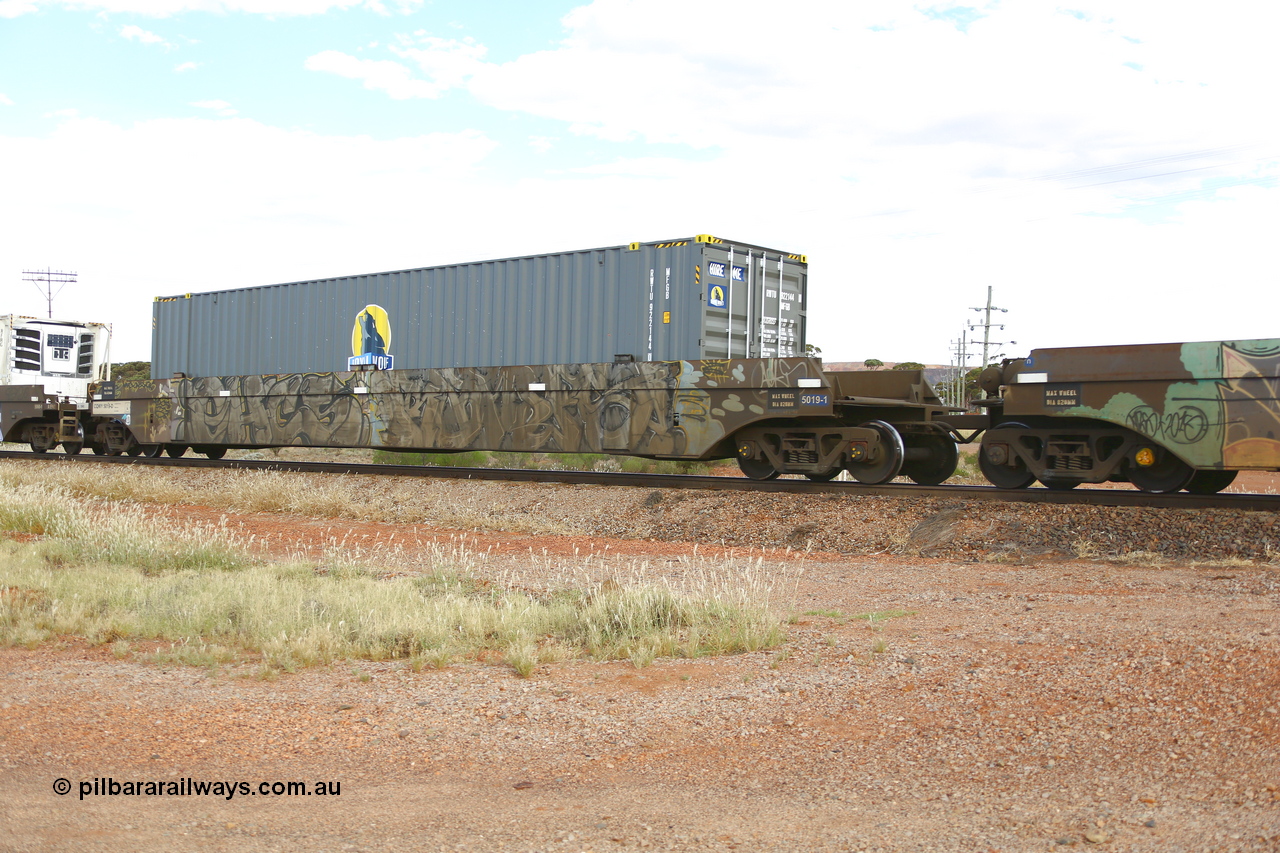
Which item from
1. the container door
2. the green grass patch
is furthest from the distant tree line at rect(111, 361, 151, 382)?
the container door

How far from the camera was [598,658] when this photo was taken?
20.0ft

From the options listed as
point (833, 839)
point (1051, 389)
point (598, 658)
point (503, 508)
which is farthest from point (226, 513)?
point (833, 839)

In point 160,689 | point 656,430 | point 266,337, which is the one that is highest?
point 266,337

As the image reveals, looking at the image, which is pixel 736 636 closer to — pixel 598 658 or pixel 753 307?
pixel 598 658

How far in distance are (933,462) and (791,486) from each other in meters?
2.39

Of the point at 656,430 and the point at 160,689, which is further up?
the point at 656,430

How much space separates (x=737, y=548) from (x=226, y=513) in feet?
26.4

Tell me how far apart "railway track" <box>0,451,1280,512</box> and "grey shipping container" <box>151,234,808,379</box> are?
1.81 m

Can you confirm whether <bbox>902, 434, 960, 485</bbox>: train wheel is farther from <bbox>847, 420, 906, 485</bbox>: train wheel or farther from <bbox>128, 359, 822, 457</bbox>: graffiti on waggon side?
<bbox>128, 359, 822, 457</bbox>: graffiti on waggon side

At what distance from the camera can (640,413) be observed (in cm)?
1414

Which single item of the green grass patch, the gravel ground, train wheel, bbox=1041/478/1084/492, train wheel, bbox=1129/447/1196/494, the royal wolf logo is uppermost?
the royal wolf logo

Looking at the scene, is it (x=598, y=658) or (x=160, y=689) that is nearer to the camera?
(x=160, y=689)

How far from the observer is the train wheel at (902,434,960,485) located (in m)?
13.8

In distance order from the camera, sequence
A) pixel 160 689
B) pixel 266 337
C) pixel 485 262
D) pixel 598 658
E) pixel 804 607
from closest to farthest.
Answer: pixel 160 689
pixel 598 658
pixel 804 607
pixel 485 262
pixel 266 337
